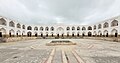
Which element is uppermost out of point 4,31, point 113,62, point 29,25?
point 29,25

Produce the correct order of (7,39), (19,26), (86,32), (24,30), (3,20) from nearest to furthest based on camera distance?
(7,39), (3,20), (19,26), (24,30), (86,32)

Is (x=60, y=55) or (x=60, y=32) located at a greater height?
(x=60, y=32)

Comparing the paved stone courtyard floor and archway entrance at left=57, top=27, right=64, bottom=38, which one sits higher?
archway entrance at left=57, top=27, right=64, bottom=38

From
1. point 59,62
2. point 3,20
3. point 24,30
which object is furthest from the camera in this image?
point 24,30

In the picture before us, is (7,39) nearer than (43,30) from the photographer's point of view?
Yes

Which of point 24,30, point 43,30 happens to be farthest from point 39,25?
point 24,30

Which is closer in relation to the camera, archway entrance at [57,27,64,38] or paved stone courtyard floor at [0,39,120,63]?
paved stone courtyard floor at [0,39,120,63]

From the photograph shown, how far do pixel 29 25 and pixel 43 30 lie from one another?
7.60m

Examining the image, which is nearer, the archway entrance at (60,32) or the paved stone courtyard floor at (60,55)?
the paved stone courtyard floor at (60,55)

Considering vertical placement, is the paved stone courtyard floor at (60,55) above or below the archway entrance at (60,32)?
below

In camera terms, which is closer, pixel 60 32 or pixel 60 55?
pixel 60 55

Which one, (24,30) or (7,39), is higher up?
(24,30)

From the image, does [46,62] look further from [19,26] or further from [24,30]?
[24,30]

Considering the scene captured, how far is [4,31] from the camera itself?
31844mm
